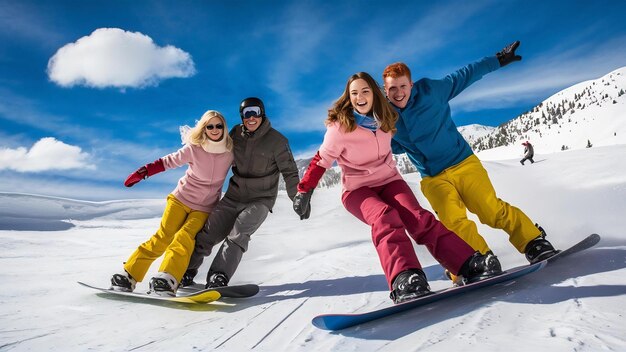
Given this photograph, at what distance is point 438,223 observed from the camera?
9.13 ft

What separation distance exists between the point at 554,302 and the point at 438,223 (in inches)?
34.4

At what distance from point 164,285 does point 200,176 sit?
1232 millimetres

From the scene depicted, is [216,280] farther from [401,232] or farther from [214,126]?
[401,232]

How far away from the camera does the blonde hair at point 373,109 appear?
3117 mm

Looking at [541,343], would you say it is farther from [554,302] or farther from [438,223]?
[438,223]

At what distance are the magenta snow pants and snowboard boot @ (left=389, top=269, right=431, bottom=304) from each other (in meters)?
0.04

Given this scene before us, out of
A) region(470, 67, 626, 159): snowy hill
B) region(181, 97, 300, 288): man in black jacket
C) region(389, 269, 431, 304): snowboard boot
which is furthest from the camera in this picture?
region(470, 67, 626, 159): snowy hill

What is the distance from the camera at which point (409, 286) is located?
228cm

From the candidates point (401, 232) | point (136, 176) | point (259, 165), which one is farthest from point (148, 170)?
point (401, 232)

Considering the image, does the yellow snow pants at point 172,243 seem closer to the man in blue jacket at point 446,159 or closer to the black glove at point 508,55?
the man in blue jacket at point 446,159

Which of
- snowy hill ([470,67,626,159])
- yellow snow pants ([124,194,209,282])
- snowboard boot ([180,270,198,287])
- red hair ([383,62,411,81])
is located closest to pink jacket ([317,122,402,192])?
red hair ([383,62,411,81])

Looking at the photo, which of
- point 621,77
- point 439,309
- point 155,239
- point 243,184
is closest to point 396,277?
point 439,309

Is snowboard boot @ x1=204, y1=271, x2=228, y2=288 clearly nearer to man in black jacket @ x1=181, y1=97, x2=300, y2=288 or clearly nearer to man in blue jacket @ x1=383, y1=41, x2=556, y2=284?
man in black jacket @ x1=181, y1=97, x2=300, y2=288

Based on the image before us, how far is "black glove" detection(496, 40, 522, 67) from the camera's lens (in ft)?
12.8
